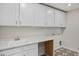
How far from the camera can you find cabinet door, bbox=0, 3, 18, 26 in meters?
1.04

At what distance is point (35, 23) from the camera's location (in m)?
1.16

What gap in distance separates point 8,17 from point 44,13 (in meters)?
0.47

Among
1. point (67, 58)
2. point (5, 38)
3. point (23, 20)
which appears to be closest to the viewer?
point (67, 58)

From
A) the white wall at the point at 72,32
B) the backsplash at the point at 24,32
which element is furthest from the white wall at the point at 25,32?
the white wall at the point at 72,32

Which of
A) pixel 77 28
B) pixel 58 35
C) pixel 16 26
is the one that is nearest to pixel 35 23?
pixel 16 26

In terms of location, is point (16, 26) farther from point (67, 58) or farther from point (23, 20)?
point (67, 58)

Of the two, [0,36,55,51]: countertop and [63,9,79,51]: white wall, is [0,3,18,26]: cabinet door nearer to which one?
[0,36,55,51]: countertop

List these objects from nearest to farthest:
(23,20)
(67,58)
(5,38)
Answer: (67,58) → (5,38) → (23,20)

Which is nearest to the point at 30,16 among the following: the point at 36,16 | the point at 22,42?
the point at 36,16

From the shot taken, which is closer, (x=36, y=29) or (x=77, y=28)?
(x=77, y=28)

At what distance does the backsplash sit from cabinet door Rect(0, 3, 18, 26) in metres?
0.08

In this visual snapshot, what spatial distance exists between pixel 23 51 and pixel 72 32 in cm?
65

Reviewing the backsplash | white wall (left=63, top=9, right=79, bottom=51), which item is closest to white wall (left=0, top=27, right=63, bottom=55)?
the backsplash

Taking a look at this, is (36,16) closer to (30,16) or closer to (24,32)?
(30,16)
